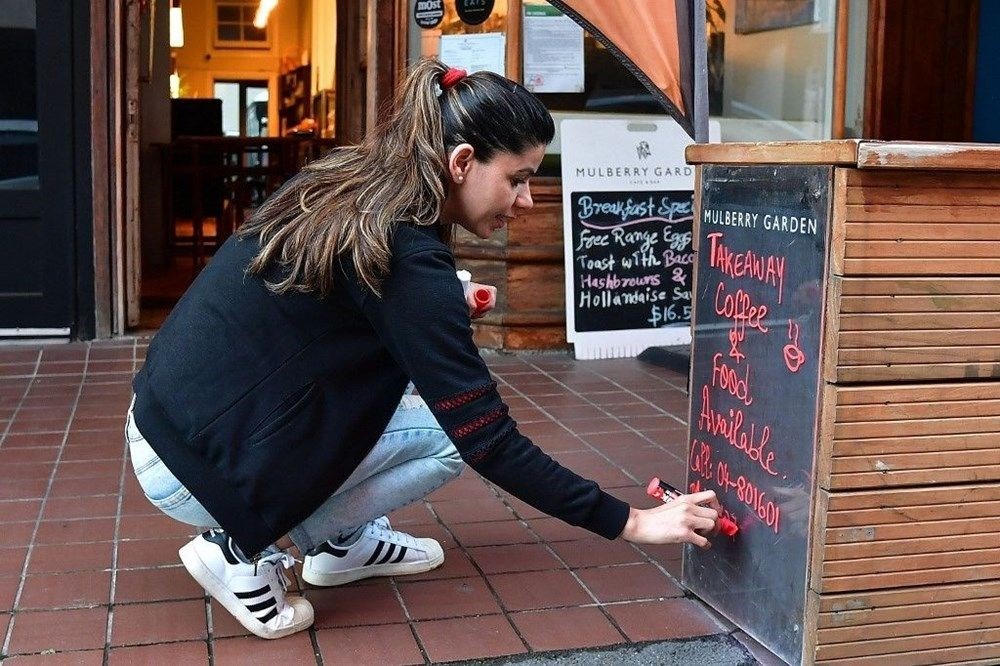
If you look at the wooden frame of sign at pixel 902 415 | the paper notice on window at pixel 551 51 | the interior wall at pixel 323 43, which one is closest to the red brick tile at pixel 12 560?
the wooden frame of sign at pixel 902 415

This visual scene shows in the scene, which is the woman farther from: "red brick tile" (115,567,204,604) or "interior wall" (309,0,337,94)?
"interior wall" (309,0,337,94)

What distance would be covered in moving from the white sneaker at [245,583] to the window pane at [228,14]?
56.8 ft

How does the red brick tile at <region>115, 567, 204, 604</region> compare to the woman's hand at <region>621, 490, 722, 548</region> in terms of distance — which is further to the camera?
the red brick tile at <region>115, 567, 204, 604</region>

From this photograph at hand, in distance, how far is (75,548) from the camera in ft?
11.3

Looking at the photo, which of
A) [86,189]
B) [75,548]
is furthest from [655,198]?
[75,548]

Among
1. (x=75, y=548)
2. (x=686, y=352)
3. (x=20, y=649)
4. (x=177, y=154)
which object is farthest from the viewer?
(x=177, y=154)

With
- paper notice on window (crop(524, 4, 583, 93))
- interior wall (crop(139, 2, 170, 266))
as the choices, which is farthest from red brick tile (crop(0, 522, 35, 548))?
interior wall (crop(139, 2, 170, 266))

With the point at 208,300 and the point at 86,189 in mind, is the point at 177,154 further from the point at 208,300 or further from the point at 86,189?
the point at 208,300

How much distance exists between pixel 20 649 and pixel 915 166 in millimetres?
2193

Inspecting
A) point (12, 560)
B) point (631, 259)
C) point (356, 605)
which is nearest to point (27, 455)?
point (12, 560)

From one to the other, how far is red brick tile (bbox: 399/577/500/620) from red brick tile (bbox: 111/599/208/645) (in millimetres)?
513

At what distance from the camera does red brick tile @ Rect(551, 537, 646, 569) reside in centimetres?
340

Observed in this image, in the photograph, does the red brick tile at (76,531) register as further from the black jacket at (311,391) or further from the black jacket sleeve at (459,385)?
the black jacket sleeve at (459,385)

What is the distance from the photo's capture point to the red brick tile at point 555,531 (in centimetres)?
359
